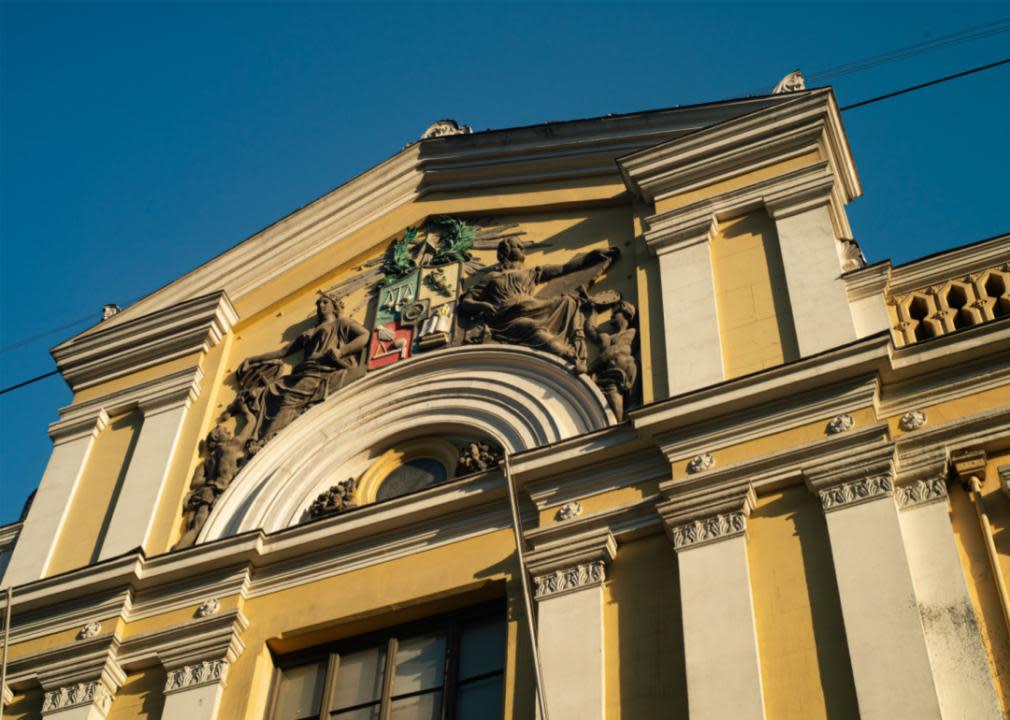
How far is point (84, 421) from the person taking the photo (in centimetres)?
1877

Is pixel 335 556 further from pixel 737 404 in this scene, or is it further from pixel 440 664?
pixel 737 404

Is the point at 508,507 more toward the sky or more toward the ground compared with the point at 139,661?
more toward the sky

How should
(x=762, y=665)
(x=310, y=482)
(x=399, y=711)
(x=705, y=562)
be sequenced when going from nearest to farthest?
(x=762, y=665) < (x=705, y=562) < (x=399, y=711) < (x=310, y=482)

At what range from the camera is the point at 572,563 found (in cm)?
1395

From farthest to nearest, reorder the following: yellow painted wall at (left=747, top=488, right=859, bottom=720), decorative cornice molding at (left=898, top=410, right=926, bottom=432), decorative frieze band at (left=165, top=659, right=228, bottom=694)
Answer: decorative frieze band at (left=165, top=659, right=228, bottom=694) → decorative cornice molding at (left=898, top=410, right=926, bottom=432) → yellow painted wall at (left=747, top=488, right=859, bottom=720)

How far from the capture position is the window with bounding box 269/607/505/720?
13.9 m

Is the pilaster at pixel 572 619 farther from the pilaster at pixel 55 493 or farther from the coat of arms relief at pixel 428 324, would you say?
the pilaster at pixel 55 493

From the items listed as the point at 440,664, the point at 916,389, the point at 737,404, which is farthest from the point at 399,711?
the point at 916,389

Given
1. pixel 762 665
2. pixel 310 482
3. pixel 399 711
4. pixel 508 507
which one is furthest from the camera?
pixel 310 482

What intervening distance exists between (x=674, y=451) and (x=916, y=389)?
7.10 ft

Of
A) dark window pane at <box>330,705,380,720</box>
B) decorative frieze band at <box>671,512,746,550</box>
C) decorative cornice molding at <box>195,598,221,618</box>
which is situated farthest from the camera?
decorative cornice molding at <box>195,598,221,618</box>

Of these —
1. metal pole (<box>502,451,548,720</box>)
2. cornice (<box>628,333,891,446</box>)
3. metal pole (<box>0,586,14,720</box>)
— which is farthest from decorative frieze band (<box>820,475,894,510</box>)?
metal pole (<box>0,586,14,720</box>)

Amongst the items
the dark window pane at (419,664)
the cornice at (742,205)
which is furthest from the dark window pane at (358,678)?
the cornice at (742,205)

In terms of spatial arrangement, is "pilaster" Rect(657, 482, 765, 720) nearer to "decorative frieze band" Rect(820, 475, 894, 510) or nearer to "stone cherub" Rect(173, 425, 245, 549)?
"decorative frieze band" Rect(820, 475, 894, 510)
